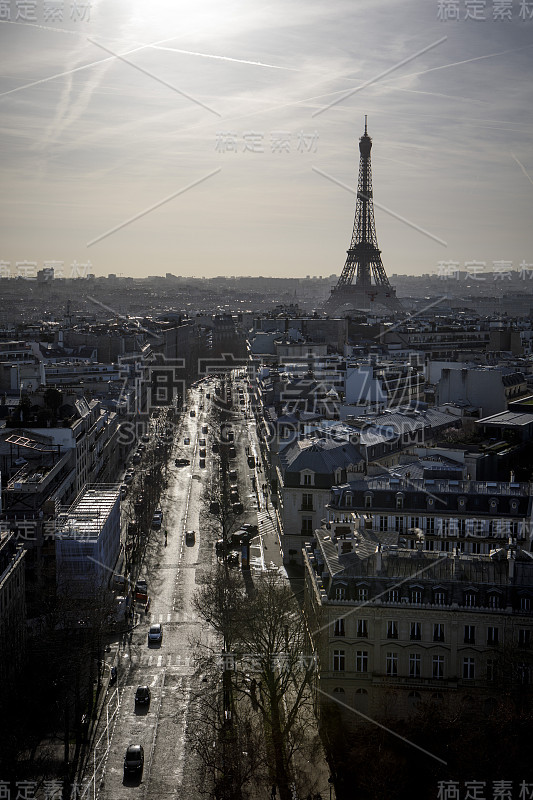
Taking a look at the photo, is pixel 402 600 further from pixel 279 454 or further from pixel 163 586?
pixel 279 454

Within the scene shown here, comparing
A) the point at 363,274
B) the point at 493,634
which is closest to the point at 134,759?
the point at 493,634

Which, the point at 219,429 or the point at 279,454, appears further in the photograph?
the point at 219,429

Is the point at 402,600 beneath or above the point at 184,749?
above

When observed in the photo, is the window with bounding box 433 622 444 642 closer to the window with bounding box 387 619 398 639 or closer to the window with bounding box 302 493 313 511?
the window with bounding box 387 619 398 639

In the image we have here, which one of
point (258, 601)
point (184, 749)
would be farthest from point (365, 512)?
point (184, 749)

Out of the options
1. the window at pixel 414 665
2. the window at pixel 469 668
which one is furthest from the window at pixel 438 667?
the window at pixel 469 668

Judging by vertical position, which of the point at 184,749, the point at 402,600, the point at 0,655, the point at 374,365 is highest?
the point at 374,365

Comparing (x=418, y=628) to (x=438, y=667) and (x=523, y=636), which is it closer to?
(x=438, y=667)
